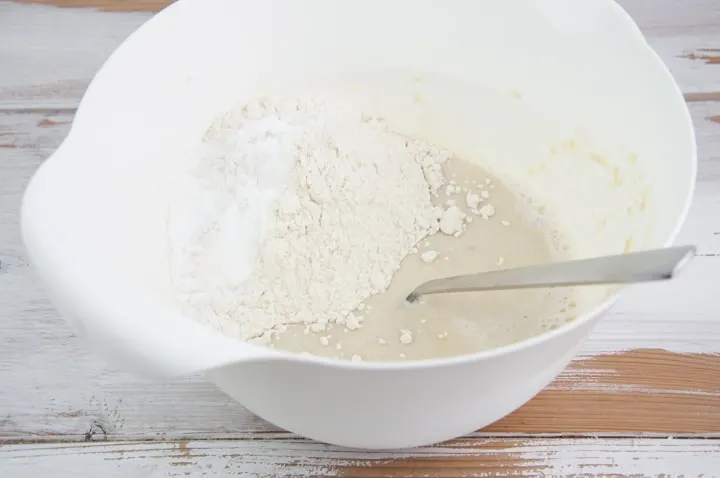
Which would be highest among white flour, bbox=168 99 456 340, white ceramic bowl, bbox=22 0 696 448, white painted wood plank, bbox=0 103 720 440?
white ceramic bowl, bbox=22 0 696 448

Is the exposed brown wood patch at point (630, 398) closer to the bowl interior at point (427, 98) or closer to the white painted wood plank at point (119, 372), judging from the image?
the white painted wood plank at point (119, 372)

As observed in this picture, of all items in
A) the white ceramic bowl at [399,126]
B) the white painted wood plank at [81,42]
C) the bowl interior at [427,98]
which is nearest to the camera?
the white ceramic bowl at [399,126]

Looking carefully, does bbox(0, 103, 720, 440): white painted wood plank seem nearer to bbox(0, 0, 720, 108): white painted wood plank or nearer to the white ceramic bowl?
the white ceramic bowl

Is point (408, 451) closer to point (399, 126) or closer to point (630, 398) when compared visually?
point (630, 398)

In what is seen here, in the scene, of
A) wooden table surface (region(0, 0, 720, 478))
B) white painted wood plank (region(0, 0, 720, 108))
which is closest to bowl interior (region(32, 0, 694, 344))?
wooden table surface (region(0, 0, 720, 478))

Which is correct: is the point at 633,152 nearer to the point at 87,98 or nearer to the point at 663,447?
the point at 663,447

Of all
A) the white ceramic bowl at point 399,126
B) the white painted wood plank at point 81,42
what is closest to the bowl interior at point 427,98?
the white ceramic bowl at point 399,126

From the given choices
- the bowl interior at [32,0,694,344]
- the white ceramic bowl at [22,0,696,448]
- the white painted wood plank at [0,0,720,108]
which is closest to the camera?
the white ceramic bowl at [22,0,696,448]
